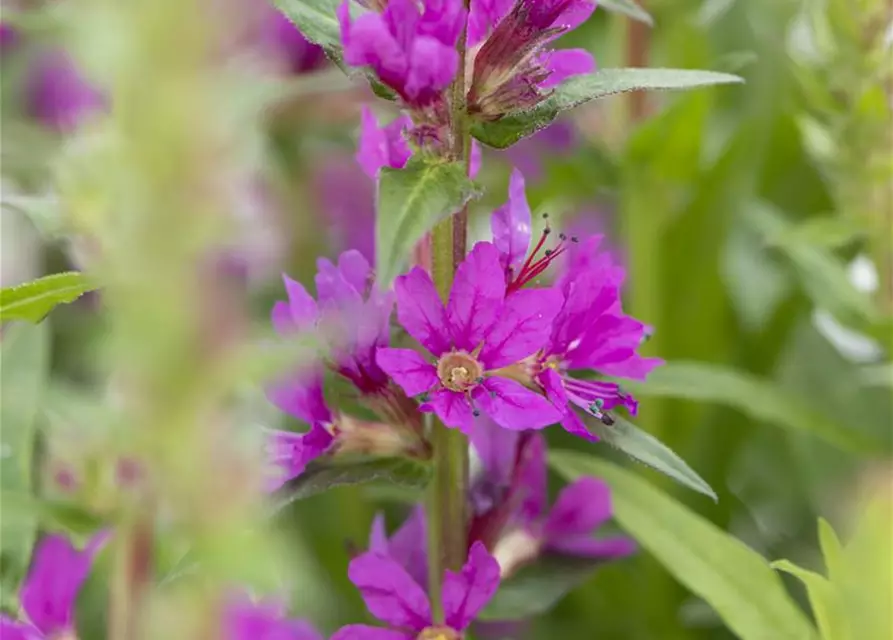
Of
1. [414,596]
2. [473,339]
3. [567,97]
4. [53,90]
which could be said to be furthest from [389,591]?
[53,90]

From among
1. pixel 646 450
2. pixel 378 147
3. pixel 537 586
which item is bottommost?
pixel 537 586

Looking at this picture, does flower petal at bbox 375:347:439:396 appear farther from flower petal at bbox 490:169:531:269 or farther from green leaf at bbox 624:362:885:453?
green leaf at bbox 624:362:885:453

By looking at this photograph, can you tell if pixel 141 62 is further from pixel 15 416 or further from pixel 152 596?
pixel 15 416

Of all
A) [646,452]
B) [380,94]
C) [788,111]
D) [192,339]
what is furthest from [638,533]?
[788,111]

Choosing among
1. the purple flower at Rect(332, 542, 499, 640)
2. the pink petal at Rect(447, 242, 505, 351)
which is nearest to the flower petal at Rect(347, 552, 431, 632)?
the purple flower at Rect(332, 542, 499, 640)

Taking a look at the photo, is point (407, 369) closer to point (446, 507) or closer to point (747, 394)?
point (446, 507)

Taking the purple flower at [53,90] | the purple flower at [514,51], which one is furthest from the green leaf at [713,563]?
the purple flower at [53,90]
